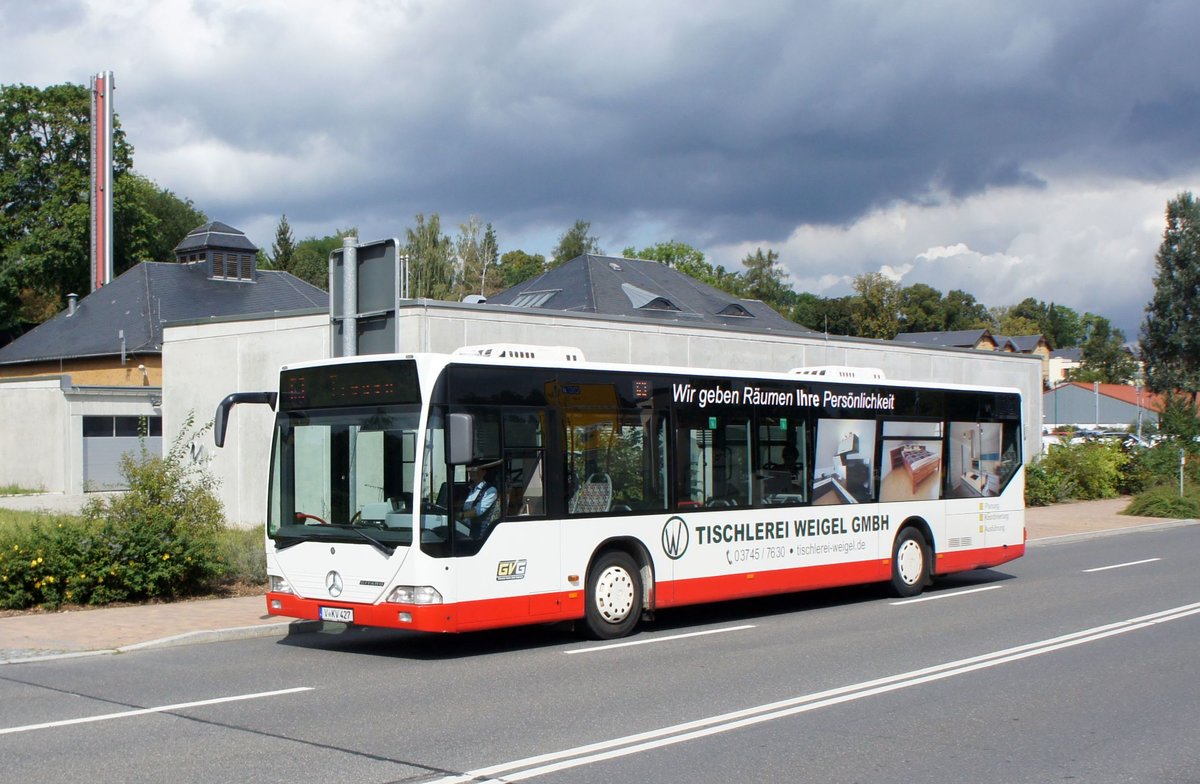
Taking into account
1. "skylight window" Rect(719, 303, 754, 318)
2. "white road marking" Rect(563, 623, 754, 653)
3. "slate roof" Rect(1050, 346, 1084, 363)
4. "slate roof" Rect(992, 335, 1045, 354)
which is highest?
"slate roof" Rect(1050, 346, 1084, 363)

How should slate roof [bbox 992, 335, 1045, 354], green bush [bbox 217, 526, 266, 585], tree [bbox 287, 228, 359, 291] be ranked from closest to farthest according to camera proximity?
green bush [bbox 217, 526, 266, 585] → tree [bbox 287, 228, 359, 291] → slate roof [bbox 992, 335, 1045, 354]

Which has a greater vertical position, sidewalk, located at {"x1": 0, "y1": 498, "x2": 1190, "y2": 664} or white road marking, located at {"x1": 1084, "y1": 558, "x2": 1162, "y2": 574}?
sidewalk, located at {"x1": 0, "y1": 498, "x2": 1190, "y2": 664}

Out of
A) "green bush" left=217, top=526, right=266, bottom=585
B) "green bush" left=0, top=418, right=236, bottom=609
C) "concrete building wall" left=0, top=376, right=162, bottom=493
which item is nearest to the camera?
"green bush" left=0, top=418, right=236, bottom=609

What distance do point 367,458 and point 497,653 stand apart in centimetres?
223

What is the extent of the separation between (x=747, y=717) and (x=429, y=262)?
2663 inches

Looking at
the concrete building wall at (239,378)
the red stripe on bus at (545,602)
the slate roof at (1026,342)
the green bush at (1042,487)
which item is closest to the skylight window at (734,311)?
the green bush at (1042,487)

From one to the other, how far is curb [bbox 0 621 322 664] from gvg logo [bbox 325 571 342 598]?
182cm

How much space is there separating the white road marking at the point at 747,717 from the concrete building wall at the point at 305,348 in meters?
11.9

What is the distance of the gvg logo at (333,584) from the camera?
36.6 feet

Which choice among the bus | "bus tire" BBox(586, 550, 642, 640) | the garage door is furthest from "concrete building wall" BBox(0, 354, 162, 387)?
"bus tire" BBox(586, 550, 642, 640)

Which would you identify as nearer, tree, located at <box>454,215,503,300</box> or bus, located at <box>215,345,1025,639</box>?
bus, located at <box>215,345,1025,639</box>

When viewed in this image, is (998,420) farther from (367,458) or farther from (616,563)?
(367,458)

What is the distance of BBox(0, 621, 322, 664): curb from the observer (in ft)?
36.6

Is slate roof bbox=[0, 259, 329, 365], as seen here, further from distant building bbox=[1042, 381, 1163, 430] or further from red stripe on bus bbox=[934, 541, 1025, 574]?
distant building bbox=[1042, 381, 1163, 430]
